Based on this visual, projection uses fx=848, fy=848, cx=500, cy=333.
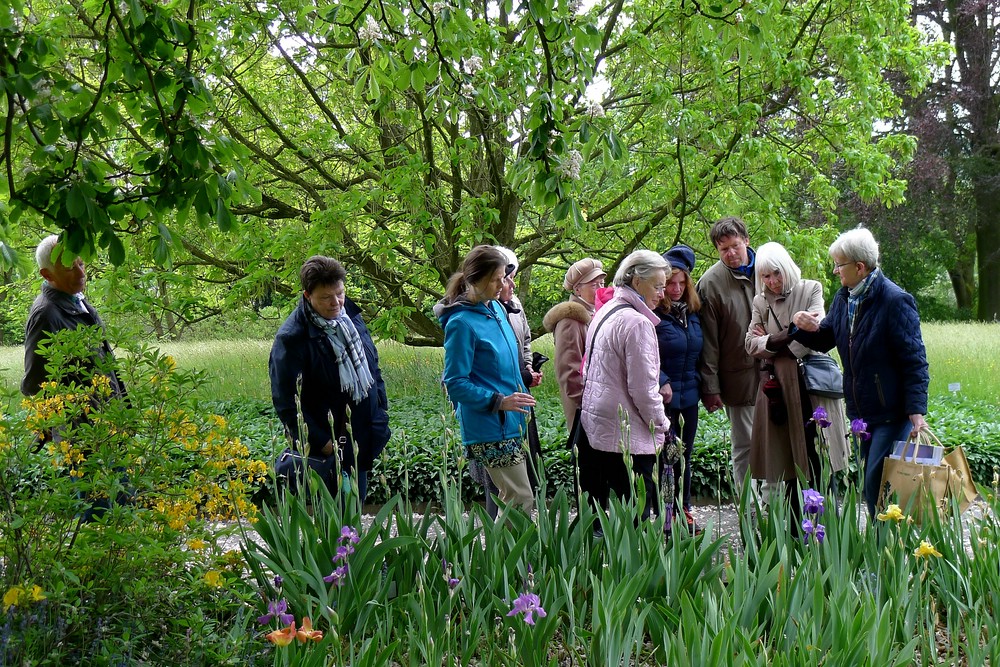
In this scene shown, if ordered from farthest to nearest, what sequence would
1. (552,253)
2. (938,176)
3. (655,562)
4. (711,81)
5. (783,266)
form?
(938,176) < (552,253) < (711,81) < (783,266) < (655,562)

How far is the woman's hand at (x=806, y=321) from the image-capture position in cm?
417

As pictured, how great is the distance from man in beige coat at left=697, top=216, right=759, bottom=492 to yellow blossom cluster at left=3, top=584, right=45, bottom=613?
3498mm

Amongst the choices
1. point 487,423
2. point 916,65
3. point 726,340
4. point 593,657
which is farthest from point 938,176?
point 593,657

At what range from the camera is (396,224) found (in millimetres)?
8453

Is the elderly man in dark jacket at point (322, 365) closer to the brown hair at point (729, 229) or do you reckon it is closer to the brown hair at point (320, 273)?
the brown hair at point (320, 273)

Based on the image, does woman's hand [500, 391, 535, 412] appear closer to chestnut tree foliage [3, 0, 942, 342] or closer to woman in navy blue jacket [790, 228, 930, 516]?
chestnut tree foliage [3, 0, 942, 342]

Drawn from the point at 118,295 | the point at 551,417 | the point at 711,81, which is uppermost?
the point at 711,81

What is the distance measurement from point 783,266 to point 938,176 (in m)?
17.3

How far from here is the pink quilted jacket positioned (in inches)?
154

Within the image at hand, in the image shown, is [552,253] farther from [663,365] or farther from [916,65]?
[663,365]

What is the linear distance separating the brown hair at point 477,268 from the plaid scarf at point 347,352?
1.64 ft

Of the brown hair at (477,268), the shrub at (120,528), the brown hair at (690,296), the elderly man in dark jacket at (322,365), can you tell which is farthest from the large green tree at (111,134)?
the brown hair at (690,296)

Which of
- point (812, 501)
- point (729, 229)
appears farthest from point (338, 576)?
point (729, 229)

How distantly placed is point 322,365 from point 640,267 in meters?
1.57
